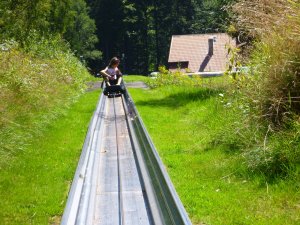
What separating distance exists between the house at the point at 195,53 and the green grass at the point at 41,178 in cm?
4103

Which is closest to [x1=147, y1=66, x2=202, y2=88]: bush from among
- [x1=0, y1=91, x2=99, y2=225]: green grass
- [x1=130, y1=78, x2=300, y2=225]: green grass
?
[x1=130, y1=78, x2=300, y2=225]: green grass

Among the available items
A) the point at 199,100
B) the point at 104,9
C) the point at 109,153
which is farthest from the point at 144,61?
the point at 109,153

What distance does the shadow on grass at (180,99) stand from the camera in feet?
54.0

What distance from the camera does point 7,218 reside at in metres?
6.17

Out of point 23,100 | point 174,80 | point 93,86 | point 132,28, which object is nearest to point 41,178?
point 23,100

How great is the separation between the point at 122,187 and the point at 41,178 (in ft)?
4.18

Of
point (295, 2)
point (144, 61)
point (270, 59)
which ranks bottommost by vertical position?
point (144, 61)

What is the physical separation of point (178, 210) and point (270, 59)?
3917 millimetres

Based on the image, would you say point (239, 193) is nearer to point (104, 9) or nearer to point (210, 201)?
point (210, 201)

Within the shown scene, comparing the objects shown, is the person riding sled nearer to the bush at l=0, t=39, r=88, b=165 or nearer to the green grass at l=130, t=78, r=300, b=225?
the bush at l=0, t=39, r=88, b=165

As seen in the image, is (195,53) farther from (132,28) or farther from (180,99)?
(180,99)

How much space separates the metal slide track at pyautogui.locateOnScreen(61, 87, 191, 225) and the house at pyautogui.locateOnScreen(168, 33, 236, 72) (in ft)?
137

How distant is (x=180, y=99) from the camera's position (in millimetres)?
17906

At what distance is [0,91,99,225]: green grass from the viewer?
634cm
